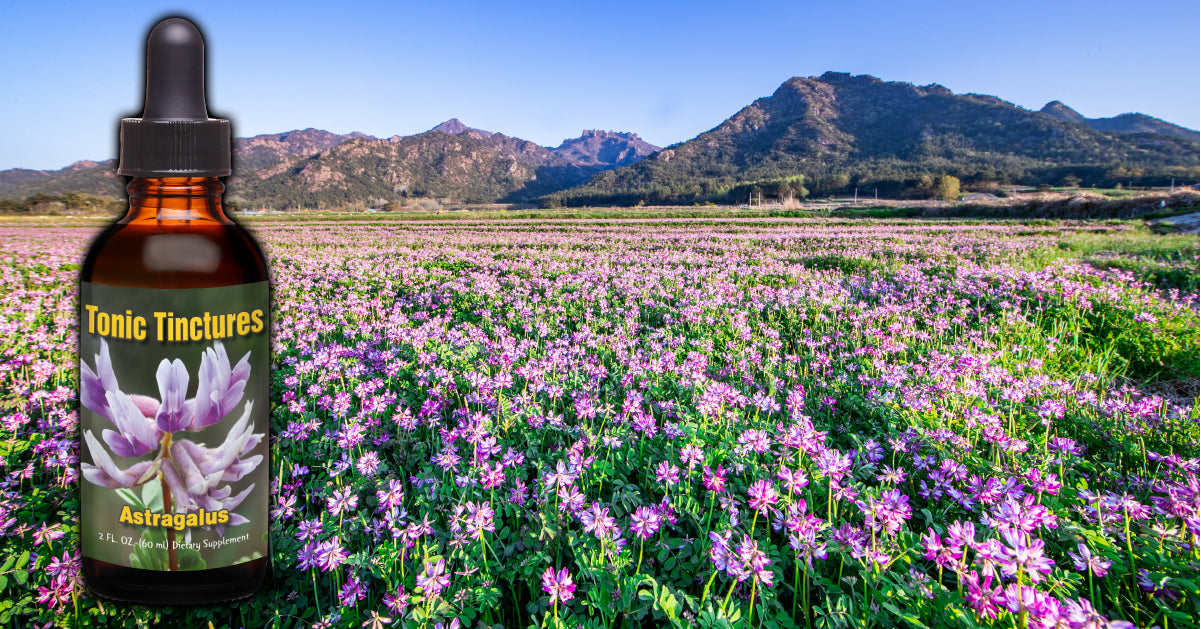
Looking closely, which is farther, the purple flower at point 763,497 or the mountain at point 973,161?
the mountain at point 973,161

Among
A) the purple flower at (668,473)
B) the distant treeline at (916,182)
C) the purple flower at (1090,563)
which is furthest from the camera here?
the distant treeline at (916,182)

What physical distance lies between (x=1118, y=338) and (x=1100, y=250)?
39.7 feet

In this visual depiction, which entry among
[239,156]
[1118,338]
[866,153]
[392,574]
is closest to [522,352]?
[392,574]

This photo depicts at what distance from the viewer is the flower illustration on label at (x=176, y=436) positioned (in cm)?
142

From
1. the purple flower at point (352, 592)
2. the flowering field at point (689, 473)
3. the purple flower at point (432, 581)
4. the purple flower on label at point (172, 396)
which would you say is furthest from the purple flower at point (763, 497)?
the purple flower on label at point (172, 396)

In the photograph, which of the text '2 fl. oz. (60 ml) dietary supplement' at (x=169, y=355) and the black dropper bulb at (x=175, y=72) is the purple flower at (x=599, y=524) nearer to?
the text '2 fl. oz. (60 ml) dietary supplement' at (x=169, y=355)

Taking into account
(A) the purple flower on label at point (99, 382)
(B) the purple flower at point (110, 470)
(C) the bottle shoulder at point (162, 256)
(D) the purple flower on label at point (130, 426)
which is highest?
(C) the bottle shoulder at point (162, 256)

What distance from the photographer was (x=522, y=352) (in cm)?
446

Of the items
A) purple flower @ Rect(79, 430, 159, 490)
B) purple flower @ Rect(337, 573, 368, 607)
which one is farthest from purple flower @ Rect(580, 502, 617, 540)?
purple flower @ Rect(79, 430, 159, 490)

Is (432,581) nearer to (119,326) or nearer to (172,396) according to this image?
(172,396)

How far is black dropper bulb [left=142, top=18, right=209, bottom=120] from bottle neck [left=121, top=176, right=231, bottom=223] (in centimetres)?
18

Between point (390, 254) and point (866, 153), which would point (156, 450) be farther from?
point (866, 153)

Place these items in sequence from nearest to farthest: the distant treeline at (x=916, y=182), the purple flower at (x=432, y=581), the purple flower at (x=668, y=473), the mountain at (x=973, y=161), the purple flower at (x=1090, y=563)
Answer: the purple flower at (x=432, y=581)
the purple flower at (x=1090, y=563)
the purple flower at (x=668, y=473)
the distant treeline at (x=916, y=182)
the mountain at (x=973, y=161)

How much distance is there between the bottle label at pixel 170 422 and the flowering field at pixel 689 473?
46 centimetres
